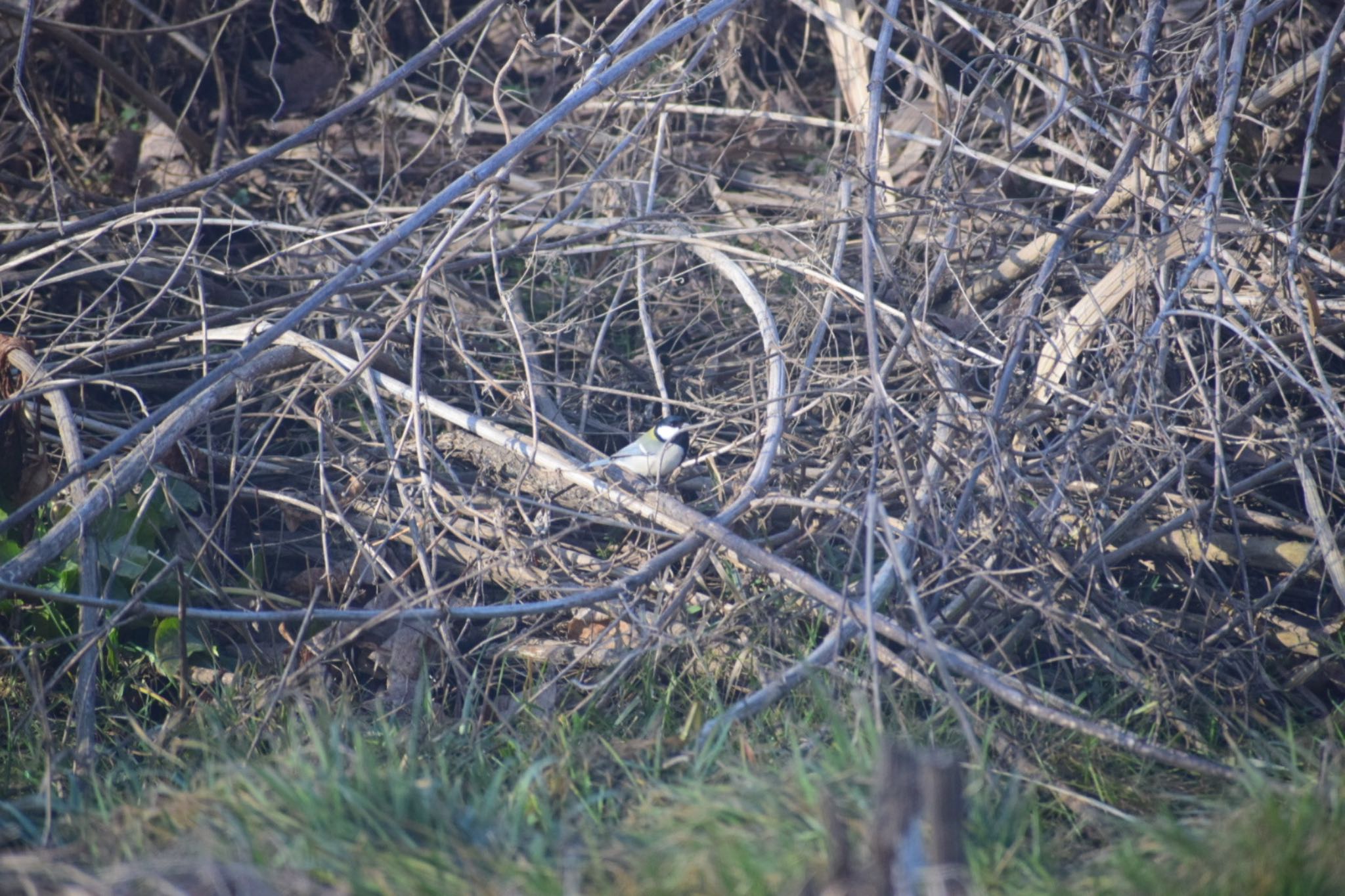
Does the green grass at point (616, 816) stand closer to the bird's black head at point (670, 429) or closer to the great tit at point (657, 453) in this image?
the great tit at point (657, 453)

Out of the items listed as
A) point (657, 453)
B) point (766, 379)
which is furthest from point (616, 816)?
point (766, 379)

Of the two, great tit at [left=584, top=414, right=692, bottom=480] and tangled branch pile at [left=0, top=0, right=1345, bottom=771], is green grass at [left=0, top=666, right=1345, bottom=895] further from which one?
great tit at [left=584, top=414, right=692, bottom=480]

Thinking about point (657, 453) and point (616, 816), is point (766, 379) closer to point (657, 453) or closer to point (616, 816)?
point (657, 453)

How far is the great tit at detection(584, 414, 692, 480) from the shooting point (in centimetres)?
338

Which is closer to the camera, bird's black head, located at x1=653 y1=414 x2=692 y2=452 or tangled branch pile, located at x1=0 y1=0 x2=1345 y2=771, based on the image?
tangled branch pile, located at x1=0 y1=0 x2=1345 y2=771

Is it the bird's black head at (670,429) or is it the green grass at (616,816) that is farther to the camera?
the bird's black head at (670,429)

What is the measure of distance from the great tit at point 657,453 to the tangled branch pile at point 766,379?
164 mm

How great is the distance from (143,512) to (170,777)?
1.14m

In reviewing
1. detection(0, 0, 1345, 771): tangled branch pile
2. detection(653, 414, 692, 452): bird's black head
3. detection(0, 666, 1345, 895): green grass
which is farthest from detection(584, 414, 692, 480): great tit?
detection(0, 666, 1345, 895): green grass

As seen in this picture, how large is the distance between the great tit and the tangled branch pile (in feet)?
0.54

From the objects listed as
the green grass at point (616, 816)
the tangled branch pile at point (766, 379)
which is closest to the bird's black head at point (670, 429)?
the tangled branch pile at point (766, 379)

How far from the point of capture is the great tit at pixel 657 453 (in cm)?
338

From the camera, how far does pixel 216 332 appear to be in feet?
11.7

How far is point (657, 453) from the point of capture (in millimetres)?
3436
